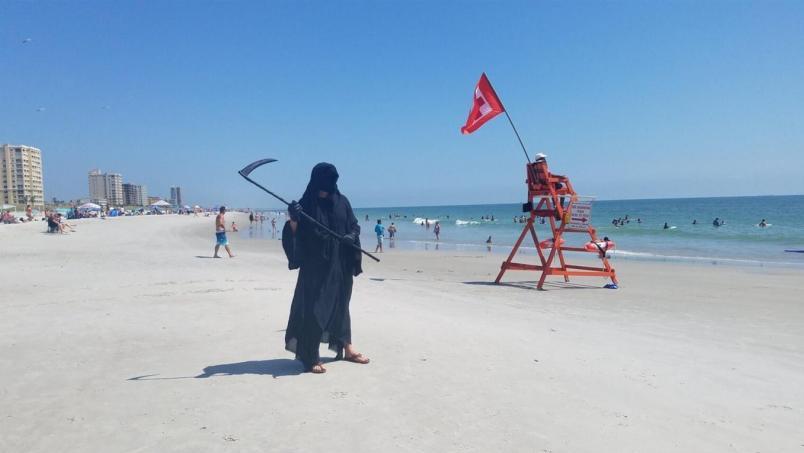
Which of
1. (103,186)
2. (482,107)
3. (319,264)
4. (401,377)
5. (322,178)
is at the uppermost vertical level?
(103,186)

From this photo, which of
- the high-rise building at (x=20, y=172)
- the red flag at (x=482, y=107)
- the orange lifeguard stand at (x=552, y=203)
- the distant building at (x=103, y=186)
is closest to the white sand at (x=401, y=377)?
the orange lifeguard stand at (x=552, y=203)

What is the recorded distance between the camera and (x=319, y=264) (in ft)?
Answer: 15.8

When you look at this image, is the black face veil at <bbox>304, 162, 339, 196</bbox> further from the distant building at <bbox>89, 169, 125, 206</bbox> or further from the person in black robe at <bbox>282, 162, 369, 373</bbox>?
the distant building at <bbox>89, 169, 125, 206</bbox>

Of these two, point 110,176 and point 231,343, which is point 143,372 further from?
point 110,176

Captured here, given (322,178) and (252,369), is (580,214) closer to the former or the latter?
(322,178)

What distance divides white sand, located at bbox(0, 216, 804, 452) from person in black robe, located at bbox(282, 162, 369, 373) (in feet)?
1.08

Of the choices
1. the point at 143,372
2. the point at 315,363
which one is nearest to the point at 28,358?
the point at 143,372

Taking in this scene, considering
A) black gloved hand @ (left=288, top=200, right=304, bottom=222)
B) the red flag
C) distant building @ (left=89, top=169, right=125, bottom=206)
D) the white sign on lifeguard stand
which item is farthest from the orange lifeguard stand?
distant building @ (left=89, top=169, right=125, bottom=206)

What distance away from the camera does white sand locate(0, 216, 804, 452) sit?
353 centimetres

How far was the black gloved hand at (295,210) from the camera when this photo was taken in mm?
4547

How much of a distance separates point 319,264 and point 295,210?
1.85ft

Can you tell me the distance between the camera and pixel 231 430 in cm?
356

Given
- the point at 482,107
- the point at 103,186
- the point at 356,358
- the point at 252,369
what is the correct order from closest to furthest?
the point at 252,369 < the point at 356,358 < the point at 482,107 < the point at 103,186

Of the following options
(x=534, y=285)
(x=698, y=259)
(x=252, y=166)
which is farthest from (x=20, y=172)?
(x=252, y=166)
